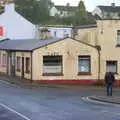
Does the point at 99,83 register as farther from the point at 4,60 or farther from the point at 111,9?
the point at 111,9

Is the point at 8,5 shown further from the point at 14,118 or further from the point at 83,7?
the point at 83,7

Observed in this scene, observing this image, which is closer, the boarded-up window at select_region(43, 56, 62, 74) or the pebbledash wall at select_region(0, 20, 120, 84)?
the pebbledash wall at select_region(0, 20, 120, 84)

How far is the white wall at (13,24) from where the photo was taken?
7356 centimetres

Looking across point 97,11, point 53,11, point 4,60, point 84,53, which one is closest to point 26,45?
point 84,53

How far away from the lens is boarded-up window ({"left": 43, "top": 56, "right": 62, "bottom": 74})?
5119 centimetres

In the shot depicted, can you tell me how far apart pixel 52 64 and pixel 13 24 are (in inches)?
928

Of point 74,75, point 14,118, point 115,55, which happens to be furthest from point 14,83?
point 14,118

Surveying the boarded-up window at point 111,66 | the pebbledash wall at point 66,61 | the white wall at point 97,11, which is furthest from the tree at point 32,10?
the pebbledash wall at point 66,61

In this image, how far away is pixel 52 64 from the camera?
5134 centimetres

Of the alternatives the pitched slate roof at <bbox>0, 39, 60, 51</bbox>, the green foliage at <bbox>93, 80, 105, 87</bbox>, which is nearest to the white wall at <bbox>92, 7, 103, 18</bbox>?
the pitched slate roof at <bbox>0, 39, 60, 51</bbox>

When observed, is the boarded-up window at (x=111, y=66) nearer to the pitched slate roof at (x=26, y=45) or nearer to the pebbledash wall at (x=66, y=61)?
the pebbledash wall at (x=66, y=61)

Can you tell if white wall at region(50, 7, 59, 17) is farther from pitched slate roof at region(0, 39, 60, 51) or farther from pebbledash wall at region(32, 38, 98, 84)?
pebbledash wall at region(32, 38, 98, 84)

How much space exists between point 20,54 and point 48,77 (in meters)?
5.87

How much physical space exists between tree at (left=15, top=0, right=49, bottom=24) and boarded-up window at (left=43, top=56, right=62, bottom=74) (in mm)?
75435
